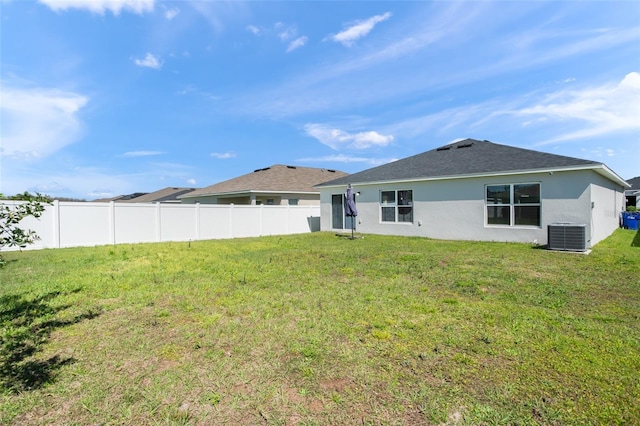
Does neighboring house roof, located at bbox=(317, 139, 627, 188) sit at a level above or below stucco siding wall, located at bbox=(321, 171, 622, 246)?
above

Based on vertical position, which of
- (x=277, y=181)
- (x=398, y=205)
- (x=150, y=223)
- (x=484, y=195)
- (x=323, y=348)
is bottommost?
(x=323, y=348)

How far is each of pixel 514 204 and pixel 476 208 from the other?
4.45 feet

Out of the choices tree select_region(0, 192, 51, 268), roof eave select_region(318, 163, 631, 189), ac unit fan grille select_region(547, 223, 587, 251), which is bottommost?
ac unit fan grille select_region(547, 223, 587, 251)

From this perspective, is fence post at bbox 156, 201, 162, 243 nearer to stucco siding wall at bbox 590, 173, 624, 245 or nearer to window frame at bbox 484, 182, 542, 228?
window frame at bbox 484, 182, 542, 228

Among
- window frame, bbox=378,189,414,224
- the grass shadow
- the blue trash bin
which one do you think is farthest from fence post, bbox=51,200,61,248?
the blue trash bin

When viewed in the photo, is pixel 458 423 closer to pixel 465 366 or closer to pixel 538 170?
pixel 465 366

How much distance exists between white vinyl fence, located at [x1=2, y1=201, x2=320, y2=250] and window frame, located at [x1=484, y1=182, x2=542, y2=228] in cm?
1087

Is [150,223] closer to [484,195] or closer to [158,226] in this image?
[158,226]

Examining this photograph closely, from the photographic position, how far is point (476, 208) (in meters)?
12.9

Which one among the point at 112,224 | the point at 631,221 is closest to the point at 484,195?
the point at 631,221

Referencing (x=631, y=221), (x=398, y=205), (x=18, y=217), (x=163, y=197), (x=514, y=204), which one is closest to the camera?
(x=18, y=217)

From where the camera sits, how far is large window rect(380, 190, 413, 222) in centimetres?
1500

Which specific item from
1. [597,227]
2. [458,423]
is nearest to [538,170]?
[597,227]

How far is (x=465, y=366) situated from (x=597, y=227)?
12743 millimetres
